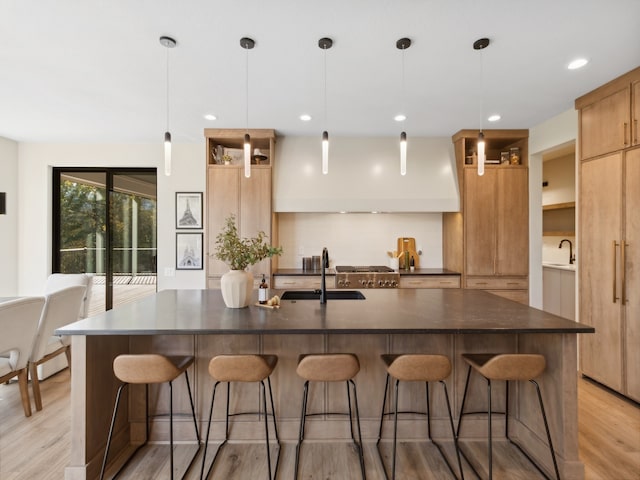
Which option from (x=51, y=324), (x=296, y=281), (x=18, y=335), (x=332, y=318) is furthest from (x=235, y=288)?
(x=296, y=281)

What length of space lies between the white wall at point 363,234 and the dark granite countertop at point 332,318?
7.37 feet

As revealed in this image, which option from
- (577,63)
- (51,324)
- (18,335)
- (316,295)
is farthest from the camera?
(316,295)

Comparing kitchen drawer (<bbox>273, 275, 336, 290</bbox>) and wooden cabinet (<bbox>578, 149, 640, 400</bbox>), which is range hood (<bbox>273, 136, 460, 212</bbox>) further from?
wooden cabinet (<bbox>578, 149, 640, 400</bbox>)

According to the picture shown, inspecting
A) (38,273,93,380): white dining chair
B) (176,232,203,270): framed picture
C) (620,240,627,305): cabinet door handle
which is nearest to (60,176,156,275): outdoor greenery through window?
(176,232,203,270): framed picture

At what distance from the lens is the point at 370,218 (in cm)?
486

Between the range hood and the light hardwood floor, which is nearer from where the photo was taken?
the light hardwood floor

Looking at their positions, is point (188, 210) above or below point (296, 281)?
above

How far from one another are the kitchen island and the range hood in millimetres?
2083

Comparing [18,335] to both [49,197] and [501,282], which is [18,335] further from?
[501,282]

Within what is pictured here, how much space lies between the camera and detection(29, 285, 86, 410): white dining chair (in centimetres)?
270

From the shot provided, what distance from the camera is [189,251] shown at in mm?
4625

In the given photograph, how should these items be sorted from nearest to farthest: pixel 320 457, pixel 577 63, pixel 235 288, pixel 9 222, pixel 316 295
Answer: pixel 320 457 < pixel 235 288 < pixel 577 63 < pixel 316 295 < pixel 9 222

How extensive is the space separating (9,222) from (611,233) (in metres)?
7.09

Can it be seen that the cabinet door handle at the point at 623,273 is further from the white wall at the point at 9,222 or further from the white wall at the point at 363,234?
the white wall at the point at 9,222
